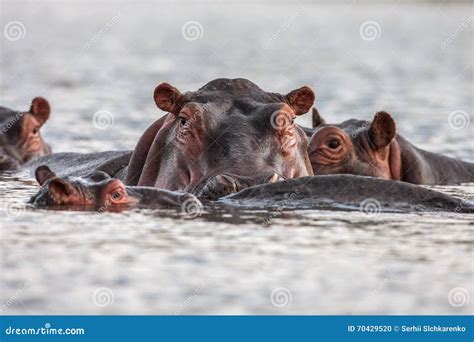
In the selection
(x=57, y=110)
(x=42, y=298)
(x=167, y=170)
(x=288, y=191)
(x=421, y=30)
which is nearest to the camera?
(x=42, y=298)

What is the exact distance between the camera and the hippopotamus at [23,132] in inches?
637

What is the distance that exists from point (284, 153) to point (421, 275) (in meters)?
2.95

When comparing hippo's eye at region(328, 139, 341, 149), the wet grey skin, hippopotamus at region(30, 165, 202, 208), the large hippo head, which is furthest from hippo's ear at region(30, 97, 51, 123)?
the wet grey skin

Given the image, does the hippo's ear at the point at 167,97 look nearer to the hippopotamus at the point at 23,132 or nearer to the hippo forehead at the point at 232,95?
the hippo forehead at the point at 232,95

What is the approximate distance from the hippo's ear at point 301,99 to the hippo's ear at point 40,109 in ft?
18.1

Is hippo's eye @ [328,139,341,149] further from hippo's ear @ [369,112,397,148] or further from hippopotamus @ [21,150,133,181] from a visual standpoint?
hippopotamus @ [21,150,133,181]

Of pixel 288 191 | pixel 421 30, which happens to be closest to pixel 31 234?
pixel 288 191

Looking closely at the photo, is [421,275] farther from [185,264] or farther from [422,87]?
[422,87]

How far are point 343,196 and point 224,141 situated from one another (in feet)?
3.42

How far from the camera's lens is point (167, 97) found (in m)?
11.3

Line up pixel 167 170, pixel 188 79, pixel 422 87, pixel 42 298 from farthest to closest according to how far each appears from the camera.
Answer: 1. pixel 188 79
2. pixel 422 87
3. pixel 167 170
4. pixel 42 298

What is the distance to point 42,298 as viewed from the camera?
7.53m

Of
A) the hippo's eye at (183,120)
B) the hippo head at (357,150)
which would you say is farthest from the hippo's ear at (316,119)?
the hippo's eye at (183,120)

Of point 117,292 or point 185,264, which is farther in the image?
point 185,264
